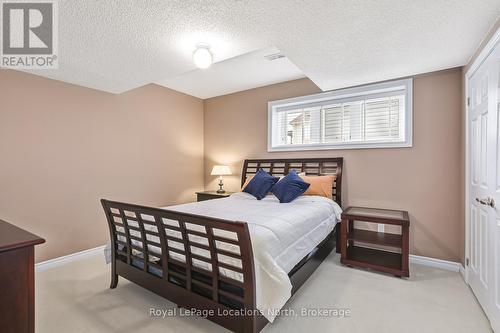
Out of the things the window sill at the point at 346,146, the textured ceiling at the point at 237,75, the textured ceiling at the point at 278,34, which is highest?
the textured ceiling at the point at 237,75

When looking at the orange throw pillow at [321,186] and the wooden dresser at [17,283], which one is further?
the orange throw pillow at [321,186]

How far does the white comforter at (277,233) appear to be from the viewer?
62.4 inches

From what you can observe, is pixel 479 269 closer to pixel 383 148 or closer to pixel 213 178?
pixel 383 148

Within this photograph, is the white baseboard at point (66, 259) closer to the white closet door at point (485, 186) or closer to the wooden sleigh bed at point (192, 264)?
the wooden sleigh bed at point (192, 264)

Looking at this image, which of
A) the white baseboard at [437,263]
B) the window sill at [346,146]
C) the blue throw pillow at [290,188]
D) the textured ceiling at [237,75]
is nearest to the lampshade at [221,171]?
the window sill at [346,146]

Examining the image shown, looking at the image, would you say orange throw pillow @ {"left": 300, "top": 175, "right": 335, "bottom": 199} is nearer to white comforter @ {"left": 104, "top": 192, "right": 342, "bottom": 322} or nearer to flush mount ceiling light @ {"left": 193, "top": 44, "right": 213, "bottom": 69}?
white comforter @ {"left": 104, "top": 192, "right": 342, "bottom": 322}

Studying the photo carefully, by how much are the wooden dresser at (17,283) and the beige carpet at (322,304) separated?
2.73 ft

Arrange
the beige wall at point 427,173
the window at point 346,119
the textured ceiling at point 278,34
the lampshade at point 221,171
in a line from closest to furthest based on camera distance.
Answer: the textured ceiling at point 278,34 < the beige wall at point 427,173 < the window at point 346,119 < the lampshade at point 221,171

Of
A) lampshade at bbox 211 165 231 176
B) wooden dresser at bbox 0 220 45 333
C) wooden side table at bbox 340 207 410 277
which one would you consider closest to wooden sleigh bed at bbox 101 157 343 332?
wooden side table at bbox 340 207 410 277

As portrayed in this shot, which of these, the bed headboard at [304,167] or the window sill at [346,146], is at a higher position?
the window sill at [346,146]

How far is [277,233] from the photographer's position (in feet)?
6.15

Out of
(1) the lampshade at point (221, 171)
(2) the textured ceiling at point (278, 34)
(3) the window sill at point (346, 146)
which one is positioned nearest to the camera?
(2) the textured ceiling at point (278, 34)

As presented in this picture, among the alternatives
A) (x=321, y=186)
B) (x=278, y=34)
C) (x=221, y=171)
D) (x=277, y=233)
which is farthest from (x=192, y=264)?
(x=221, y=171)

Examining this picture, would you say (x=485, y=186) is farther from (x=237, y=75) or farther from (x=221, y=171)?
(x=221, y=171)
